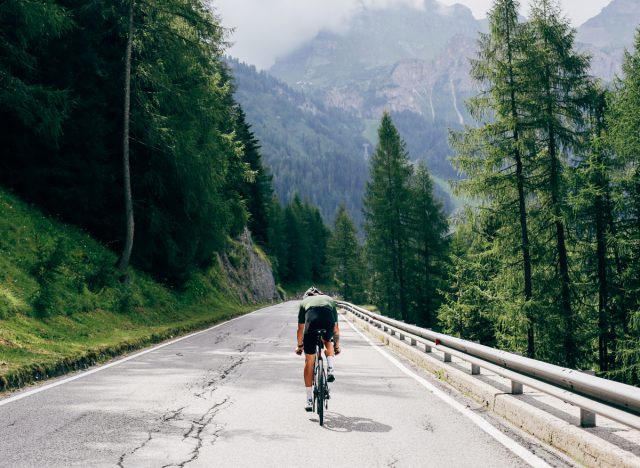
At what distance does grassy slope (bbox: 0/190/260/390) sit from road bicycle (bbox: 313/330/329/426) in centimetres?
507

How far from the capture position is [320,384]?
6.61 metres

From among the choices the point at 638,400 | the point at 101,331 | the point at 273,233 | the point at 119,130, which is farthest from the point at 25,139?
the point at 273,233

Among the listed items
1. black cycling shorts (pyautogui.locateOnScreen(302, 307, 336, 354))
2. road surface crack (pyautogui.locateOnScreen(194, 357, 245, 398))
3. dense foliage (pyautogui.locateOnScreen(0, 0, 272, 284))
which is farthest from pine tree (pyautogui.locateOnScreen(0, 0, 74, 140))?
black cycling shorts (pyautogui.locateOnScreen(302, 307, 336, 354))

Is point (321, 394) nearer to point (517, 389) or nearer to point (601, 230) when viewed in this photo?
point (517, 389)

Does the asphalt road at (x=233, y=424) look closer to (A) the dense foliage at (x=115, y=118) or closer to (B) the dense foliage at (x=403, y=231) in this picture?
(A) the dense foliage at (x=115, y=118)

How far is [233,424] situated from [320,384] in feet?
3.72

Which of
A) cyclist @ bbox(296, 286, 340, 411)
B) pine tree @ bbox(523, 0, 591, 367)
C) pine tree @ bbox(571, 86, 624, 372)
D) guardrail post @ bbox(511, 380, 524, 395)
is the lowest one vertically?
guardrail post @ bbox(511, 380, 524, 395)

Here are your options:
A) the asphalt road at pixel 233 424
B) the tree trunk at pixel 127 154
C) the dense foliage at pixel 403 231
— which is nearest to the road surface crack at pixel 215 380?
the asphalt road at pixel 233 424

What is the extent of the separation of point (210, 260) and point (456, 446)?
1139 inches

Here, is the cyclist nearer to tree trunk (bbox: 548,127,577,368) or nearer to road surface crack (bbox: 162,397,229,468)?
road surface crack (bbox: 162,397,229,468)

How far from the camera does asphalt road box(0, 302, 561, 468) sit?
5023 millimetres

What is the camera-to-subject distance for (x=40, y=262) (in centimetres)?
1441

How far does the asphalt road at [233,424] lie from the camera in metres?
5.02

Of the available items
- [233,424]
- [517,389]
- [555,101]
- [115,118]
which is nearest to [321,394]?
[233,424]
